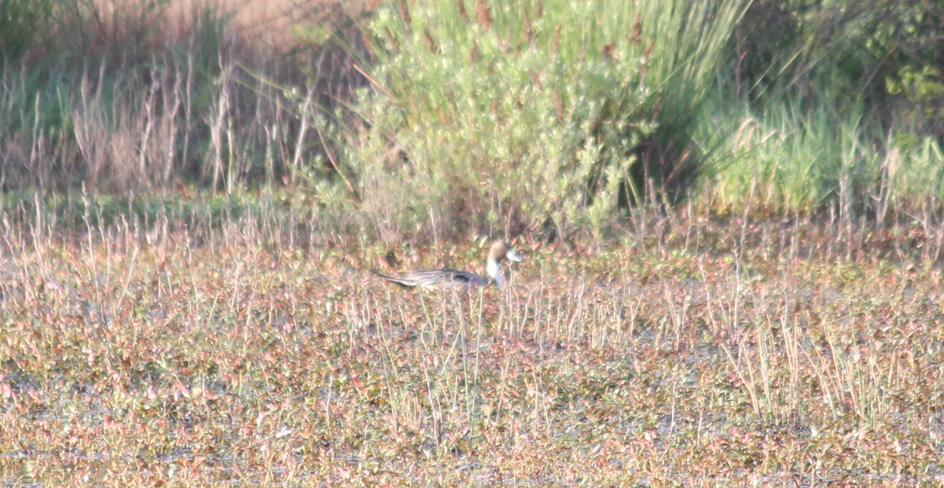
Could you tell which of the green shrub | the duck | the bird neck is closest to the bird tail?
the duck

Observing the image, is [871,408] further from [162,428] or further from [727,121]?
[727,121]

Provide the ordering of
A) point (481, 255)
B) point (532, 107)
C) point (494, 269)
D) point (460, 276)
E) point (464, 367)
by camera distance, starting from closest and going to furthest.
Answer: point (464, 367), point (460, 276), point (494, 269), point (532, 107), point (481, 255)

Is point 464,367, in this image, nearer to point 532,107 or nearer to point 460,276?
point 460,276

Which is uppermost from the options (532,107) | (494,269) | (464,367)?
(532,107)

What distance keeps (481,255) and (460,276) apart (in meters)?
1.04

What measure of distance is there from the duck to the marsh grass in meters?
0.13

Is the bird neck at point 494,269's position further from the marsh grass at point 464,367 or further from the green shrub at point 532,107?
the green shrub at point 532,107

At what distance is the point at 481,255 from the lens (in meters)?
7.49

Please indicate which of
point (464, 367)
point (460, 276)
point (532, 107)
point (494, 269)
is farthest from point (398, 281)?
point (464, 367)

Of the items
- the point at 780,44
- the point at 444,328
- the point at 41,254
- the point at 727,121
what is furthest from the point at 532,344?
the point at 780,44

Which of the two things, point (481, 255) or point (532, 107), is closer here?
point (532, 107)

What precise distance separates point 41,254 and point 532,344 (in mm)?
2516

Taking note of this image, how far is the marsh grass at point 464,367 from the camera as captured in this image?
13.4 ft

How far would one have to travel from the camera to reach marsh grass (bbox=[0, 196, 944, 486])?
4.09 m
